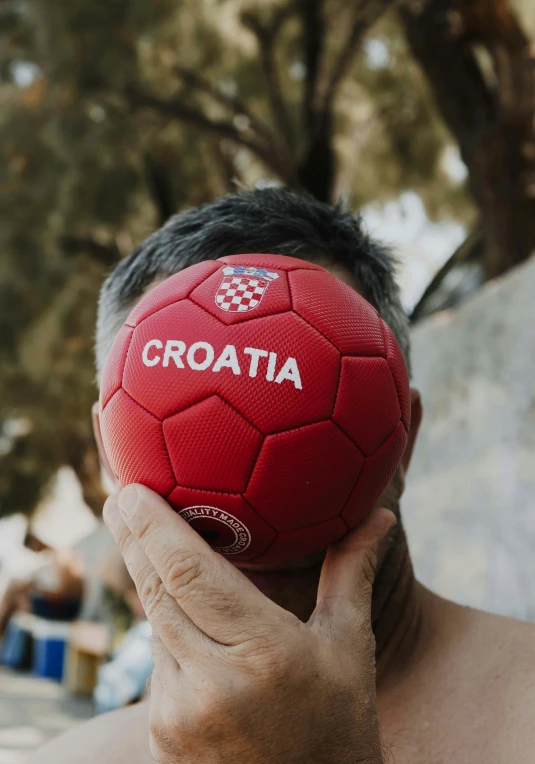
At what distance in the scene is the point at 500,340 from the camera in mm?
5172

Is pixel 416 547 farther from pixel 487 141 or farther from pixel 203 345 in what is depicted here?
pixel 203 345

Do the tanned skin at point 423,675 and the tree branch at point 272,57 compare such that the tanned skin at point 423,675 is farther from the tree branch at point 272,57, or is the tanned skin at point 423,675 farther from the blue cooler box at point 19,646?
the blue cooler box at point 19,646

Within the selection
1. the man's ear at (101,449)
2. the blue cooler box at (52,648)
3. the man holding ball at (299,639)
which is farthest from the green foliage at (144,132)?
the man's ear at (101,449)

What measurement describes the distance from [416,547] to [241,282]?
3879 mm

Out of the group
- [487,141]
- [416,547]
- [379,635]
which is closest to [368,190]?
[487,141]

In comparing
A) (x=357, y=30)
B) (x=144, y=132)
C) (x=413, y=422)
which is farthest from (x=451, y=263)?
(x=413, y=422)

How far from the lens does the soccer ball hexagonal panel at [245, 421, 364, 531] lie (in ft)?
4.18

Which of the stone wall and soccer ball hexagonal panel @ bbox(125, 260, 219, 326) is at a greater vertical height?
soccer ball hexagonal panel @ bbox(125, 260, 219, 326)

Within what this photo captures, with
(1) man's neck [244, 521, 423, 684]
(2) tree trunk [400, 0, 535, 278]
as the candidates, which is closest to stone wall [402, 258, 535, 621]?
(2) tree trunk [400, 0, 535, 278]

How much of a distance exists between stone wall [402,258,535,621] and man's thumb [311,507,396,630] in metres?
3.02

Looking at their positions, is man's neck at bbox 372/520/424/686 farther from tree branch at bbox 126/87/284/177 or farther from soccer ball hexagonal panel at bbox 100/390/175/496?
tree branch at bbox 126/87/284/177

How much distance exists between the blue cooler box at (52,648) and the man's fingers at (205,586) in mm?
7877

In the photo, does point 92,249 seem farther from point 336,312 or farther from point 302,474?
point 302,474

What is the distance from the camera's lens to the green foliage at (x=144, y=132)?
7090mm
